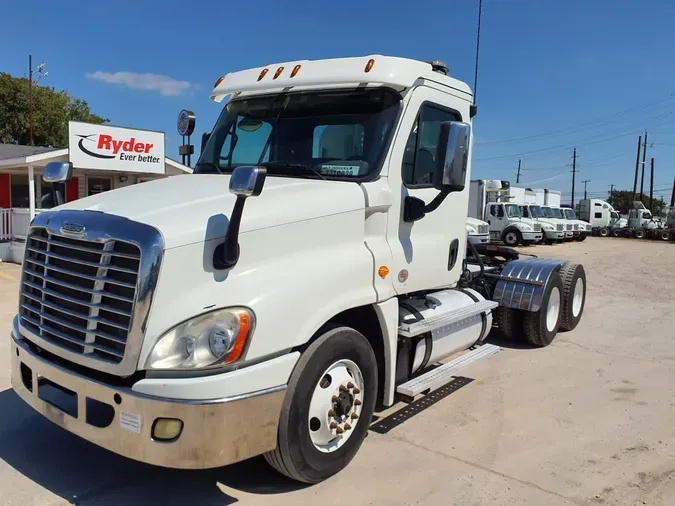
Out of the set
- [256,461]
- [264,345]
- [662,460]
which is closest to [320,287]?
[264,345]

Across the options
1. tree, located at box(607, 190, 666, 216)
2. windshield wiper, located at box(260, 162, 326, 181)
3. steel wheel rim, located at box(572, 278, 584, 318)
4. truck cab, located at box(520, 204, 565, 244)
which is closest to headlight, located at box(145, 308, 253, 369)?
windshield wiper, located at box(260, 162, 326, 181)

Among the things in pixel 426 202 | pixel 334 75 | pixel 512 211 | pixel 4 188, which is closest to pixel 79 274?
pixel 334 75

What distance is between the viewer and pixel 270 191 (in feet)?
11.8

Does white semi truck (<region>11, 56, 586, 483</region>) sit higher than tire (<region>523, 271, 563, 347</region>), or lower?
higher

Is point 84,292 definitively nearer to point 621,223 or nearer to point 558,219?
point 558,219

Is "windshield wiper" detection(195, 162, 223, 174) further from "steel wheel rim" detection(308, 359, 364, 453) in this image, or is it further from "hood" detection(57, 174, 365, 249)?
"steel wheel rim" detection(308, 359, 364, 453)

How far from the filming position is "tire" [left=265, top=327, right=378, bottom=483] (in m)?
3.25

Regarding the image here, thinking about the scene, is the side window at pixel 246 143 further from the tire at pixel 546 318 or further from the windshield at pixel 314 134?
the tire at pixel 546 318

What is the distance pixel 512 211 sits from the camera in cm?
2934

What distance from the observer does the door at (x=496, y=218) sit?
95.6 ft

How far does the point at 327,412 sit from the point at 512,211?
90.5 ft

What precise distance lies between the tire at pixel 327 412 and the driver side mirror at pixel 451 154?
1.22 m

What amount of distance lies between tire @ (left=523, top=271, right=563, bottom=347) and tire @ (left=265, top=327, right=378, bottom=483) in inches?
154

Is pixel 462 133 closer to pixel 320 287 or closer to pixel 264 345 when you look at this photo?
pixel 320 287
